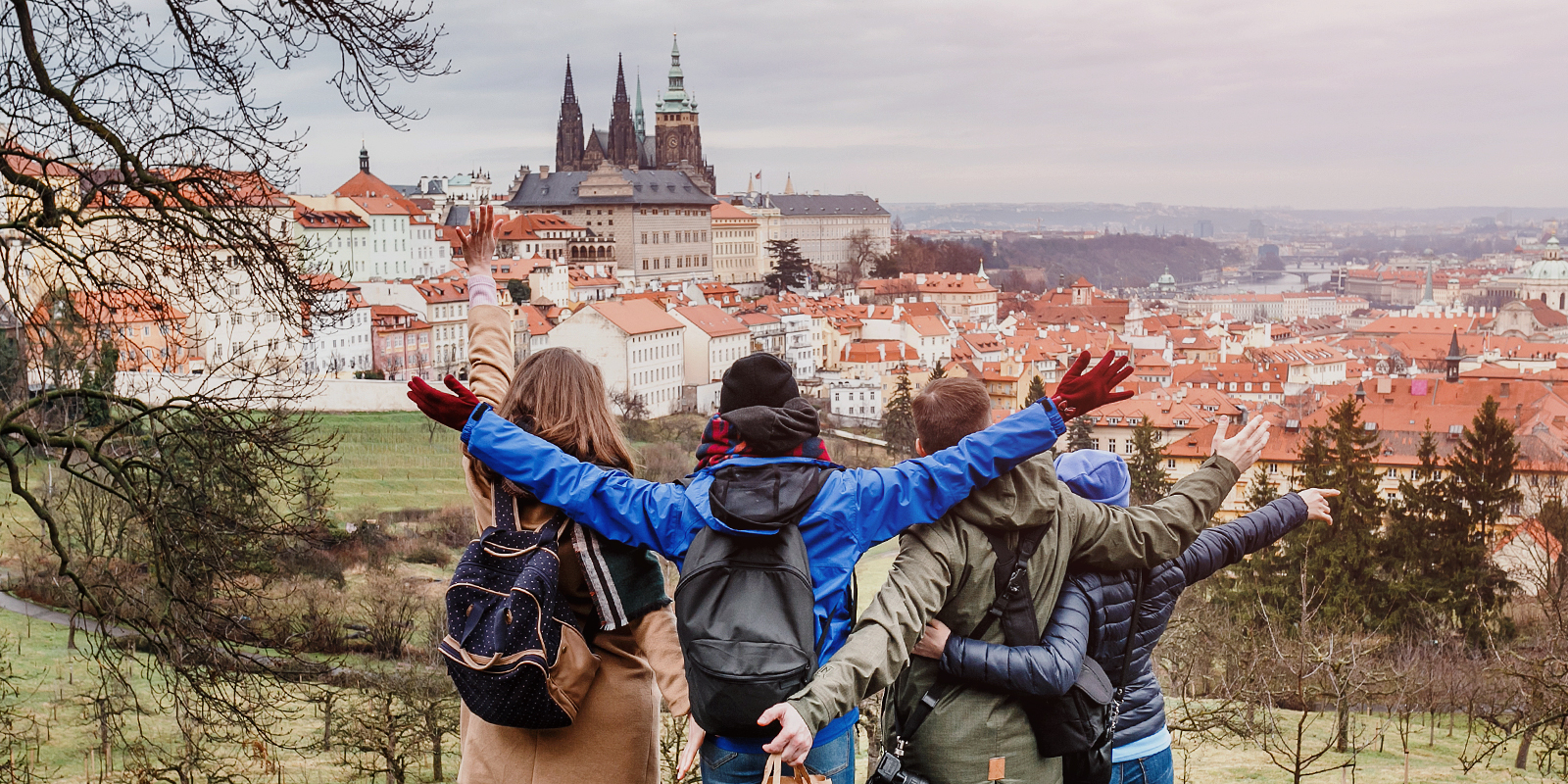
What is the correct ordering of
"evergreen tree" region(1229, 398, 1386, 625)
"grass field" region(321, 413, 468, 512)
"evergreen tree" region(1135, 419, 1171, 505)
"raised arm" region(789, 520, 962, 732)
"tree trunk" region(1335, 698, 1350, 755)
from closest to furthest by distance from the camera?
"raised arm" region(789, 520, 962, 732), "tree trunk" region(1335, 698, 1350, 755), "evergreen tree" region(1229, 398, 1386, 625), "evergreen tree" region(1135, 419, 1171, 505), "grass field" region(321, 413, 468, 512)

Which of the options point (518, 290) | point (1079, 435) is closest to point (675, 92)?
point (518, 290)

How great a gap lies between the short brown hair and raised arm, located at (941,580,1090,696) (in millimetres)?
371

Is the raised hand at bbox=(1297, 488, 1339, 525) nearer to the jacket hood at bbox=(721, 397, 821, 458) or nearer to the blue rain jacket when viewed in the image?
the blue rain jacket

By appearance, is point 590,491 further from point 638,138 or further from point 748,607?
point 638,138

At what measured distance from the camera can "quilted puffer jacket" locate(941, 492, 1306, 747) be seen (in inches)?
99.7

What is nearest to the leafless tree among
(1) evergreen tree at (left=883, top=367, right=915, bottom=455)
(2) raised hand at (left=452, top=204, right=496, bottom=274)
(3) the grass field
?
(2) raised hand at (left=452, top=204, right=496, bottom=274)

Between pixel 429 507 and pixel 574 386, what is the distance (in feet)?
89.3

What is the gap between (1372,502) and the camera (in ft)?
79.4

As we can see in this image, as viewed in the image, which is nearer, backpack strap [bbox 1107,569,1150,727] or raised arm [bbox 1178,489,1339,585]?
backpack strap [bbox 1107,569,1150,727]

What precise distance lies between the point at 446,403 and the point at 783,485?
69 centimetres

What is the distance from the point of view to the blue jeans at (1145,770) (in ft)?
9.28

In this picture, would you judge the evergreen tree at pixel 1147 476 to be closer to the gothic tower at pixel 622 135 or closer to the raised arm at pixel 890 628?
the raised arm at pixel 890 628

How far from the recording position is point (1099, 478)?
9.25 ft

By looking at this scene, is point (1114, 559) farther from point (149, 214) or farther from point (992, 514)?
point (149, 214)
